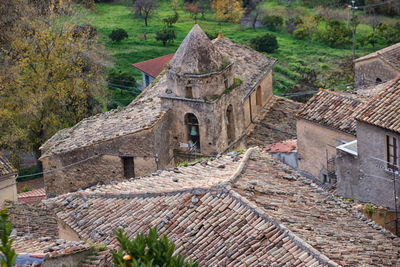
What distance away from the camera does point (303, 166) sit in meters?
24.5

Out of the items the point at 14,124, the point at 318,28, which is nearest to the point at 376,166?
the point at 14,124

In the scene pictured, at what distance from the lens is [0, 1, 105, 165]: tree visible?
1281 inches

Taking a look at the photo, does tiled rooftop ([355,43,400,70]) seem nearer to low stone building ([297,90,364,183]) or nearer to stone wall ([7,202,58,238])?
low stone building ([297,90,364,183])

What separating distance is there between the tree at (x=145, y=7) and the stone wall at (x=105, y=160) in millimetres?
25134

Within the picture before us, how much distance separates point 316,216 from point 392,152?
4308 millimetres

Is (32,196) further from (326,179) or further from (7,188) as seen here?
(326,179)

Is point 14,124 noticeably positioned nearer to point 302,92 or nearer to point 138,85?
point 138,85

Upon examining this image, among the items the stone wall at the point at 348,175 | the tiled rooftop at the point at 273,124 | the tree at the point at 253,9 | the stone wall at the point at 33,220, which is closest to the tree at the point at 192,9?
the tree at the point at 253,9

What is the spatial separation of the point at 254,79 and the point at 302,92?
9595mm

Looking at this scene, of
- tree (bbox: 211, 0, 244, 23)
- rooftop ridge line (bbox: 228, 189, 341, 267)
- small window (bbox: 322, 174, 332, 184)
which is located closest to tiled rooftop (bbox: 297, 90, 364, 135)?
small window (bbox: 322, 174, 332, 184)

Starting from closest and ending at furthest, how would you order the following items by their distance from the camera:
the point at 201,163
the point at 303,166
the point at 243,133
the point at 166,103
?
the point at 201,163 → the point at 303,166 → the point at 166,103 → the point at 243,133

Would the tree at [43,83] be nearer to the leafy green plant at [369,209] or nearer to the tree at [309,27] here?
the tree at [309,27]

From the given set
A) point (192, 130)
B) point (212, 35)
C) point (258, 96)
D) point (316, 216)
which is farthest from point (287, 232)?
point (212, 35)

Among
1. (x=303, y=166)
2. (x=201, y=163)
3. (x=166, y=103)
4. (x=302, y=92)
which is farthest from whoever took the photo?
(x=302, y=92)
